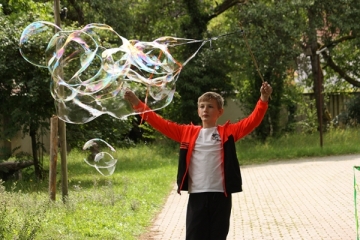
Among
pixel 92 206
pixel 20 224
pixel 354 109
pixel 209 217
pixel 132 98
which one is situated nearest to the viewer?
pixel 209 217

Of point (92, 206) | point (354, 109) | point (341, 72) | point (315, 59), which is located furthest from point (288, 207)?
Answer: point (341, 72)

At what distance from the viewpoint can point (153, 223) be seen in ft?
38.0

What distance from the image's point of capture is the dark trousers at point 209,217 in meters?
6.36

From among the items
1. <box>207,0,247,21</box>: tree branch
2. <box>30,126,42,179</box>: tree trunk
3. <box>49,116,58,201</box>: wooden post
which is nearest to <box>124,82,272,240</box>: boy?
<box>49,116,58,201</box>: wooden post

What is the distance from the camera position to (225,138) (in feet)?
21.4

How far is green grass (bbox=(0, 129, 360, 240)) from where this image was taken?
30.4 feet

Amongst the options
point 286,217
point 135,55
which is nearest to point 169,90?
point 135,55

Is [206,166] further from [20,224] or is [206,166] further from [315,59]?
[315,59]

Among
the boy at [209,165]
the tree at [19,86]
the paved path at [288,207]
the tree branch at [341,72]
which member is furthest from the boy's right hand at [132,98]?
the tree branch at [341,72]

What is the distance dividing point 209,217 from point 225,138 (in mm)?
709

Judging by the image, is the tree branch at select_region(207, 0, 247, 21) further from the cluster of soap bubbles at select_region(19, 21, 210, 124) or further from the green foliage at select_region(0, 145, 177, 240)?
the cluster of soap bubbles at select_region(19, 21, 210, 124)

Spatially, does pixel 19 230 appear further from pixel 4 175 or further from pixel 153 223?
pixel 4 175

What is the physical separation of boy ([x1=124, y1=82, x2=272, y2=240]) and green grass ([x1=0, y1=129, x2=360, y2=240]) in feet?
7.35

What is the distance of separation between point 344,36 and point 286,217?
19.4 metres
